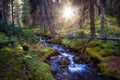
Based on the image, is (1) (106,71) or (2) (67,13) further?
(2) (67,13)

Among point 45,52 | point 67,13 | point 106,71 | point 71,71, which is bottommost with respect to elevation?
point 71,71

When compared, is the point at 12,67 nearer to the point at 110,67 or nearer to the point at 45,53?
the point at 110,67

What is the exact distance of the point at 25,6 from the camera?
147 feet

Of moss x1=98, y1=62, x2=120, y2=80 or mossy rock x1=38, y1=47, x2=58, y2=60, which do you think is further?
mossy rock x1=38, y1=47, x2=58, y2=60

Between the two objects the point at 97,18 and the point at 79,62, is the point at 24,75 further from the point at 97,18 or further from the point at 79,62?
the point at 97,18

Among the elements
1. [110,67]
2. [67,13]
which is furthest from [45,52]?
[67,13]

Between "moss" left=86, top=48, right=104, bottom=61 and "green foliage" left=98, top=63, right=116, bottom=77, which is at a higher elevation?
"moss" left=86, top=48, right=104, bottom=61

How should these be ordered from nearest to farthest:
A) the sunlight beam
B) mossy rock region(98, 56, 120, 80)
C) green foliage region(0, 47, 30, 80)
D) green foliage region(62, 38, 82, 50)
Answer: green foliage region(0, 47, 30, 80), mossy rock region(98, 56, 120, 80), green foliage region(62, 38, 82, 50), the sunlight beam

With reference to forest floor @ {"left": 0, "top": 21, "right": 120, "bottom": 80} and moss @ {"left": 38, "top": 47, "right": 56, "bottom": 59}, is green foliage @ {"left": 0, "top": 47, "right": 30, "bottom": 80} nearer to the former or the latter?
→ forest floor @ {"left": 0, "top": 21, "right": 120, "bottom": 80}

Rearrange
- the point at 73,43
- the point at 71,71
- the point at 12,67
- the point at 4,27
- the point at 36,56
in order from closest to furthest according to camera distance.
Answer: the point at 12,67 < the point at 36,56 < the point at 71,71 < the point at 4,27 < the point at 73,43

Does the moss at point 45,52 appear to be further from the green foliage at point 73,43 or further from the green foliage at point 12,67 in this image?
the green foliage at point 12,67

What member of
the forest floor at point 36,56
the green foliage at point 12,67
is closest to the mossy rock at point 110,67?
the forest floor at point 36,56

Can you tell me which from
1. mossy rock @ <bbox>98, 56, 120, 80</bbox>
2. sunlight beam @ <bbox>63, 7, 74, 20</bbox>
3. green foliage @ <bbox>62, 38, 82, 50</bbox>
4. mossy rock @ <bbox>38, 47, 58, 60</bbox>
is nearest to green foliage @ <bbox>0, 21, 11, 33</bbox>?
mossy rock @ <bbox>38, 47, 58, 60</bbox>

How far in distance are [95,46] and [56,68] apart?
5.10 meters
